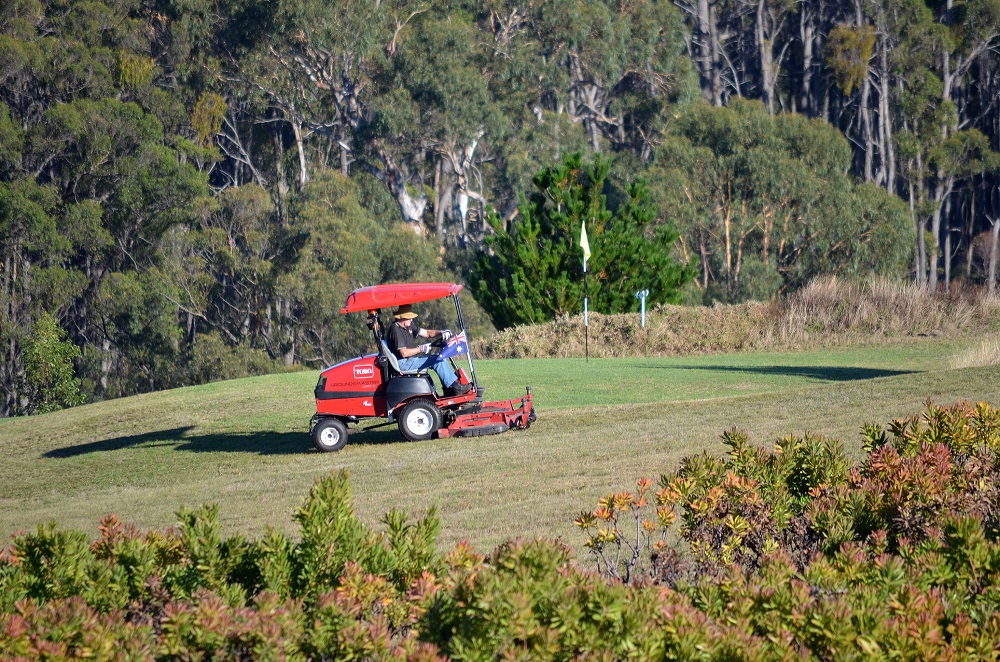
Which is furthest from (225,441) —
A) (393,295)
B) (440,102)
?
(440,102)

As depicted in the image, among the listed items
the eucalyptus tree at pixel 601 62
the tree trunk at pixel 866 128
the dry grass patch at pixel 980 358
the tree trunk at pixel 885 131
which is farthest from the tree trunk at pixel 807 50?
the dry grass patch at pixel 980 358

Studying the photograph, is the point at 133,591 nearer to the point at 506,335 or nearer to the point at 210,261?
the point at 506,335

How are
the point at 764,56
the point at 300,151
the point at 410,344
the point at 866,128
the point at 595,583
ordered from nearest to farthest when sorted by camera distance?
the point at 595,583
the point at 410,344
the point at 300,151
the point at 866,128
the point at 764,56

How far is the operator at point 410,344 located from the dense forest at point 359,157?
3136 centimetres

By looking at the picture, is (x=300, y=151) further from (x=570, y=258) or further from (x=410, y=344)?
(x=410, y=344)

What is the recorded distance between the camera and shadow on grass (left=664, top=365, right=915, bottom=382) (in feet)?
57.9

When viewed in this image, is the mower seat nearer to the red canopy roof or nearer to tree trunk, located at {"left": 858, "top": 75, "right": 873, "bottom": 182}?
the red canopy roof

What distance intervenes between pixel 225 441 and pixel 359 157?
123ft

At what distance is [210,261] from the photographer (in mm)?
48719

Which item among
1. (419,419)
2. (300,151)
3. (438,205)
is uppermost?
(300,151)

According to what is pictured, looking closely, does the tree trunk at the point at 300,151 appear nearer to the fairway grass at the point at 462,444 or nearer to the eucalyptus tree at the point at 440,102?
the eucalyptus tree at the point at 440,102

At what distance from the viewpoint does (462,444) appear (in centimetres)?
1267

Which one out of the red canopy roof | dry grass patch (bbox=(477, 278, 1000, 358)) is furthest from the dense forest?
the red canopy roof

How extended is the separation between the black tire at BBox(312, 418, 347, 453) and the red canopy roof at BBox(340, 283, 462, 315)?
129 cm
